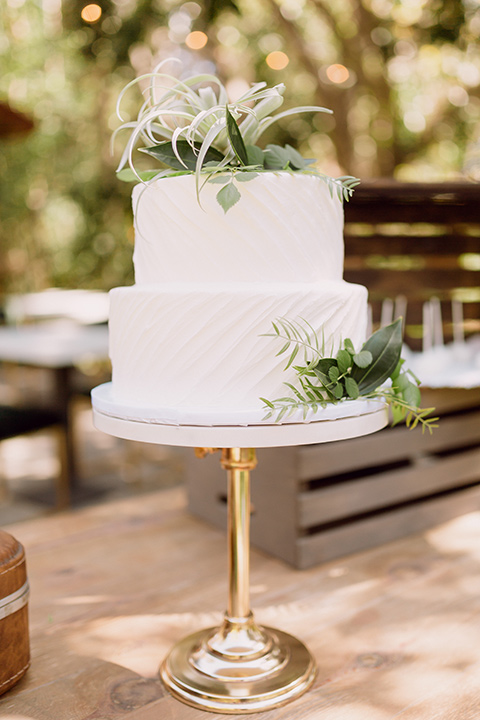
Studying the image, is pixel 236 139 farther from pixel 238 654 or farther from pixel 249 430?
pixel 238 654

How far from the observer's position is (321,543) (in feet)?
7.04

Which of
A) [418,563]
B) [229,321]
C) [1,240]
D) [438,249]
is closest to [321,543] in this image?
[418,563]

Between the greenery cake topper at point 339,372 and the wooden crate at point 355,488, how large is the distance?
0.68 metres

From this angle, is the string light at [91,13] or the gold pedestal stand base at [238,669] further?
the string light at [91,13]

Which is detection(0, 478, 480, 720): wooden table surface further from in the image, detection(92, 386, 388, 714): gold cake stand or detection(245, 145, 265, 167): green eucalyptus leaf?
detection(245, 145, 265, 167): green eucalyptus leaf

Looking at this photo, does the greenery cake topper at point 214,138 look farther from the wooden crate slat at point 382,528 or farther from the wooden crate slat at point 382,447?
the wooden crate slat at point 382,528

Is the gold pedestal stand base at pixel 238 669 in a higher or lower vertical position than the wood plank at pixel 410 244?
lower

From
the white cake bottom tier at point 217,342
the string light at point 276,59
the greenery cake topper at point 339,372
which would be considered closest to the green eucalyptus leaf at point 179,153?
the white cake bottom tier at point 217,342

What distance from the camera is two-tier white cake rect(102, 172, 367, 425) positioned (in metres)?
1.28

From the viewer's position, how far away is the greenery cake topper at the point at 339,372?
4.15ft

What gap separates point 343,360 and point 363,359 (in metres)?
0.04

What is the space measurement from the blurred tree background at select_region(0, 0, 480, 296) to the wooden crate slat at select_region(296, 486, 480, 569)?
1.34m

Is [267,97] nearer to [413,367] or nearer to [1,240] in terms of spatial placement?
[413,367]

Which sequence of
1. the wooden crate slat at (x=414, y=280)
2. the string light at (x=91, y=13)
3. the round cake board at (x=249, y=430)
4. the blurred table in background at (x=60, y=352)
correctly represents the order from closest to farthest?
the round cake board at (x=249, y=430) < the wooden crate slat at (x=414, y=280) < the string light at (x=91, y=13) < the blurred table in background at (x=60, y=352)
